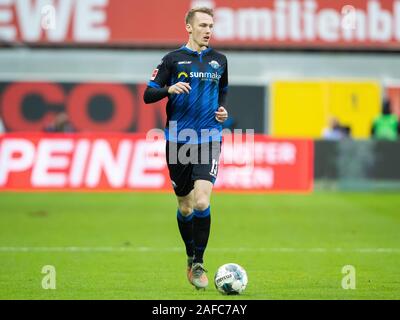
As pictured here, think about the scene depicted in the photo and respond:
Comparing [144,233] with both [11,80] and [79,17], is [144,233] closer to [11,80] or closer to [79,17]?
[79,17]

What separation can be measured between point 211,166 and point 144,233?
526 cm

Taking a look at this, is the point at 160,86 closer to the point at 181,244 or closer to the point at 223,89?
the point at 223,89

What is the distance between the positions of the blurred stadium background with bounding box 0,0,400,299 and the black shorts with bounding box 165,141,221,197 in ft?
3.18

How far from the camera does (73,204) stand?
19219 mm

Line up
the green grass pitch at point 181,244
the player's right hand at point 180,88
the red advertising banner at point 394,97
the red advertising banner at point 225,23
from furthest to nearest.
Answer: the red advertising banner at point 394,97 < the red advertising banner at point 225,23 < the green grass pitch at point 181,244 < the player's right hand at point 180,88

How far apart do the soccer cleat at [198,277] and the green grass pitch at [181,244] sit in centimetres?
9

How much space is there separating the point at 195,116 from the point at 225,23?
64.8 ft

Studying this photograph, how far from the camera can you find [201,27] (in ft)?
31.2

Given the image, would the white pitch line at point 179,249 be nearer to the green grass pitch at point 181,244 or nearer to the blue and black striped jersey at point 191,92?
the green grass pitch at point 181,244

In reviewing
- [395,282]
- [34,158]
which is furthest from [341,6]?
[395,282]

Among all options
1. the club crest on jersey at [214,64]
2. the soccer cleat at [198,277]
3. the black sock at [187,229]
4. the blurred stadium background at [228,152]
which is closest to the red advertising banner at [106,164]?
the blurred stadium background at [228,152]

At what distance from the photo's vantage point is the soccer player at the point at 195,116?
9461 millimetres

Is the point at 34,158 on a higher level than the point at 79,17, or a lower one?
lower

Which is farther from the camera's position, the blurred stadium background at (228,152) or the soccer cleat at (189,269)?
the blurred stadium background at (228,152)
